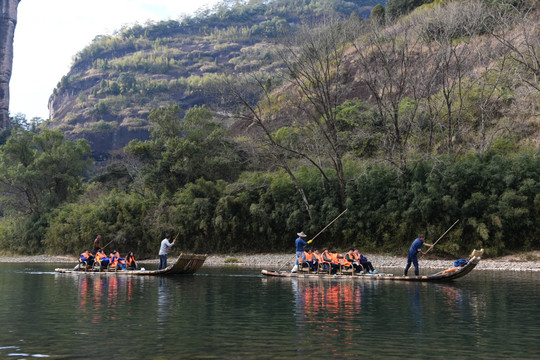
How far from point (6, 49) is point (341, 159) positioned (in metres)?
93.8

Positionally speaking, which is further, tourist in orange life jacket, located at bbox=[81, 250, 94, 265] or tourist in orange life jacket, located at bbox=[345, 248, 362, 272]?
tourist in orange life jacket, located at bbox=[81, 250, 94, 265]

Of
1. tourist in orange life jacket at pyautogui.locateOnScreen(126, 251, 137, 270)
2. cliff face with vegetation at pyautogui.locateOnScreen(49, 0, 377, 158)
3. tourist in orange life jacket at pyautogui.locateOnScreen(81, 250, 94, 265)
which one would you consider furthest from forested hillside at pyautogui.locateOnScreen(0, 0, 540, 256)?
cliff face with vegetation at pyautogui.locateOnScreen(49, 0, 377, 158)

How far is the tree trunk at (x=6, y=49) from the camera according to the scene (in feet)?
352

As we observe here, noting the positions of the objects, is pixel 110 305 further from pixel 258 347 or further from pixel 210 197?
pixel 210 197

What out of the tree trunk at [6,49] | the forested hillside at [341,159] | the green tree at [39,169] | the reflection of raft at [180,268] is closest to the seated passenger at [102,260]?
the reflection of raft at [180,268]

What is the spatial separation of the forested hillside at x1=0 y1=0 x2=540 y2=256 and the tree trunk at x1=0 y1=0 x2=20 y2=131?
51517mm

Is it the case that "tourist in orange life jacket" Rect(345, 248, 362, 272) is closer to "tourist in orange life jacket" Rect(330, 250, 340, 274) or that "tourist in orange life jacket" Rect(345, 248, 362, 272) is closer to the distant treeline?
"tourist in orange life jacket" Rect(330, 250, 340, 274)

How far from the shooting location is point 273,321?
11883mm

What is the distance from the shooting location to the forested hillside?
3275cm

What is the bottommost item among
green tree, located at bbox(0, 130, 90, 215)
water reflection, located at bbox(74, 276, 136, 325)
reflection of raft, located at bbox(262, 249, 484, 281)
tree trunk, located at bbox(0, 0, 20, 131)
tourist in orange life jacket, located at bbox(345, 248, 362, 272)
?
water reflection, located at bbox(74, 276, 136, 325)

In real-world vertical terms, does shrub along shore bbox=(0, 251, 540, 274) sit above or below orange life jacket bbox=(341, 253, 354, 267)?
below

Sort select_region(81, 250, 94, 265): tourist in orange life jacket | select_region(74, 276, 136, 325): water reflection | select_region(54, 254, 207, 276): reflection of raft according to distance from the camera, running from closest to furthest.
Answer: select_region(74, 276, 136, 325): water reflection
select_region(54, 254, 207, 276): reflection of raft
select_region(81, 250, 94, 265): tourist in orange life jacket

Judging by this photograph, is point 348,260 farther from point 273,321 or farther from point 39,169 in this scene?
point 39,169

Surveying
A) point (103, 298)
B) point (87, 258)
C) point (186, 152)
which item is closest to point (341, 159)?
point (186, 152)
